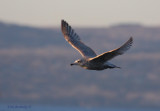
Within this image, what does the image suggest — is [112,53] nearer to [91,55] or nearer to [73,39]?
[91,55]

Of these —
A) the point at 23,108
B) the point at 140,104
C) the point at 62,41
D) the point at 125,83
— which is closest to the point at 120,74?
the point at 125,83

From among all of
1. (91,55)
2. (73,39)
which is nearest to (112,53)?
(91,55)

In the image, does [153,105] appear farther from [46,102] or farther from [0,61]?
[0,61]

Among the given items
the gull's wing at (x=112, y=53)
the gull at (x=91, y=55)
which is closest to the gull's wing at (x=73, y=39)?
the gull at (x=91, y=55)

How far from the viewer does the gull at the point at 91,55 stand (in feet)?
73.0

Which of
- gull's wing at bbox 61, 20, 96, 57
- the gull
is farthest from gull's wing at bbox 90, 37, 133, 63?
gull's wing at bbox 61, 20, 96, 57

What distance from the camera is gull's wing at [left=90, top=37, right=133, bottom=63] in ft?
72.6

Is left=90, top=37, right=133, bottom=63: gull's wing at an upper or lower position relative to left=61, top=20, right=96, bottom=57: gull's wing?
lower

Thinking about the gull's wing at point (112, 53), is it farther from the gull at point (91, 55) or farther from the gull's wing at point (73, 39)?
the gull's wing at point (73, 39)

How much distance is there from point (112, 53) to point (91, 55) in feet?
11.3

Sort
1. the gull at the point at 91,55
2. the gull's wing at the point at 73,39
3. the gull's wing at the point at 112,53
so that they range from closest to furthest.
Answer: the gull's wing at the point at 112,53 < the gull at the point at 91,55 < the gull's wing at the point at 73,39

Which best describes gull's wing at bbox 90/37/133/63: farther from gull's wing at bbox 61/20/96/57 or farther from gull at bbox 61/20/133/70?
gull's wing at bbox 61/20/96/57

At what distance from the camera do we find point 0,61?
181 metres

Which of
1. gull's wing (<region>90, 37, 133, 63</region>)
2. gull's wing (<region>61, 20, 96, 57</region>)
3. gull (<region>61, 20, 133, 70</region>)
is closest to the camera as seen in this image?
gull's wing (<region>90, 37, 133, 63</region>)
